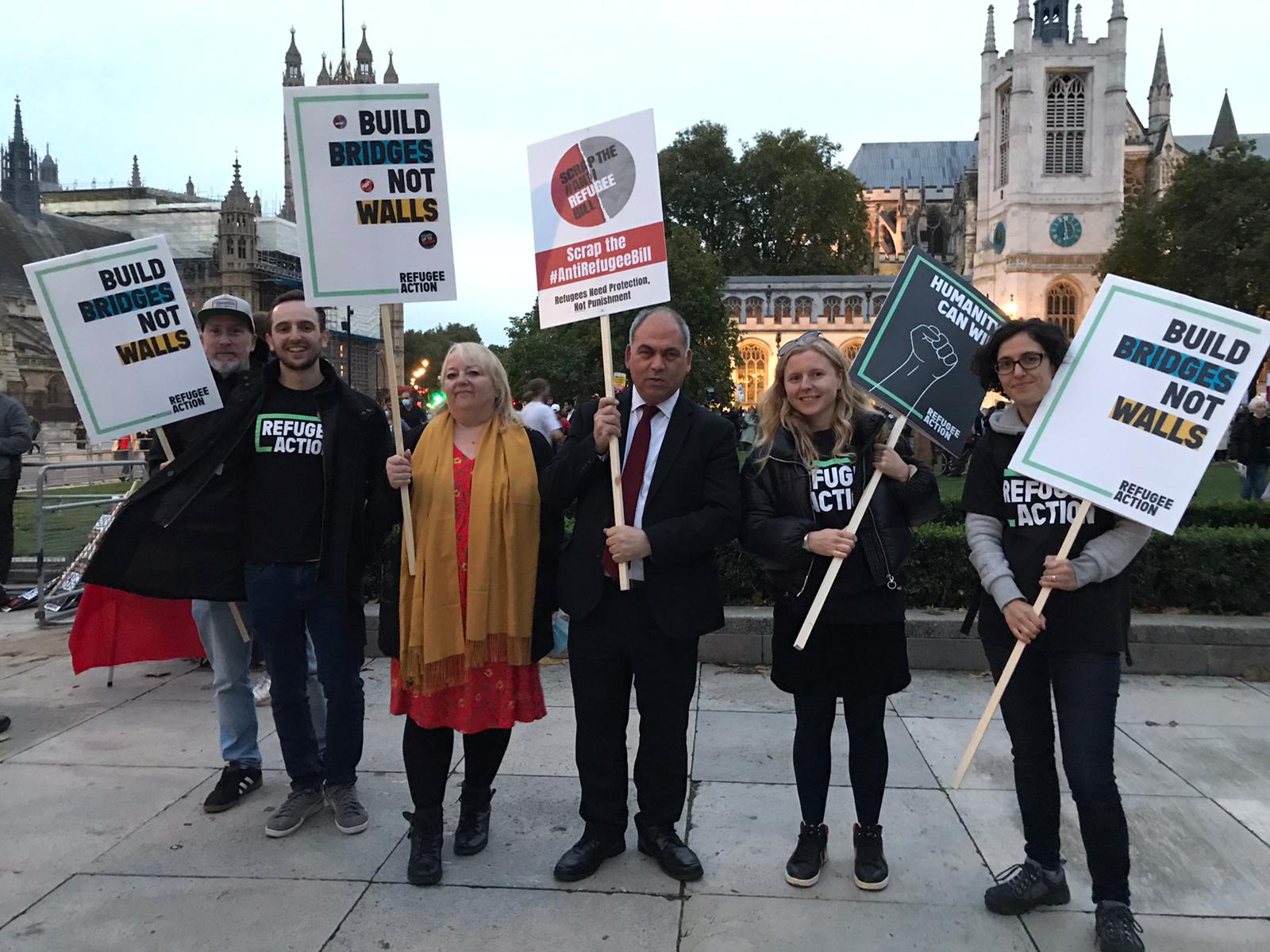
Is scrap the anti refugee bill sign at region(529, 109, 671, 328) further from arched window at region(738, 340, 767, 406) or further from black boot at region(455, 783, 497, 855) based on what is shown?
arched window at region(738, 340, 767, 406)

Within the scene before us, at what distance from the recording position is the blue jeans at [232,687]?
14.6 feet

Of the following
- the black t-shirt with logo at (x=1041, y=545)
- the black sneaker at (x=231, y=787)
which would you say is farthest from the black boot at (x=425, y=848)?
the black t-shirt with logo at (x=1041, y=545)

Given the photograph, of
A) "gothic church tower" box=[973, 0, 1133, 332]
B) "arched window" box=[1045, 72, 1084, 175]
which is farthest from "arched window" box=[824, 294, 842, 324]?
"arched window" box=[1045, 72, 1084, 175]

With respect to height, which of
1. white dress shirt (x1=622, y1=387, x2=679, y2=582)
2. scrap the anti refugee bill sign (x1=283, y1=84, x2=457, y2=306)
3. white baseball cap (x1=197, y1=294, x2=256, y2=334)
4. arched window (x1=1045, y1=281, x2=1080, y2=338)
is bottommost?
white dress shirt (x1=622, y1=387, x2=679, y2=582)

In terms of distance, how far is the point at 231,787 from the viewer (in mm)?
4355

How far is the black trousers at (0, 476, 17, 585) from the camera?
8.34 m

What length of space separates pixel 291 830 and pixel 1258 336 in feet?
13.7

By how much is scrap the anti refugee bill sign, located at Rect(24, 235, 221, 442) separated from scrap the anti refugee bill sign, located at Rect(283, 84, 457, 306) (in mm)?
1101

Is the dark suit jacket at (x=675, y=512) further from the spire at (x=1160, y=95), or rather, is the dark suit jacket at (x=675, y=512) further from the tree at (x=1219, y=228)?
the spire at (x=1160, y=95)

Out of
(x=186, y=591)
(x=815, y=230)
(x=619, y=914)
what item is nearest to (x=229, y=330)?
(x=186, y=591)

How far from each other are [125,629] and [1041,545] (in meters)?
4.85

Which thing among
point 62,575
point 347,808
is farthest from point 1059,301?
point 347,808

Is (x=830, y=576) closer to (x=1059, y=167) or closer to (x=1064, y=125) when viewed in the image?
(x=1059, y=167)

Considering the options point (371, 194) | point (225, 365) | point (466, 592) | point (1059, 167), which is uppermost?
point (1059, 167)
